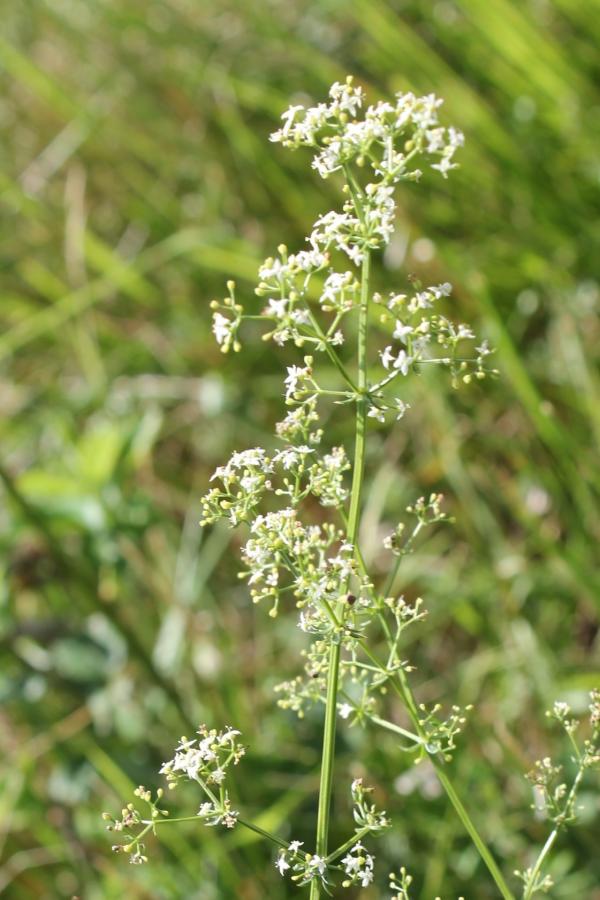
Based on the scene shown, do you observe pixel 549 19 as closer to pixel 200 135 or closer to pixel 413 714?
pixel 200 135

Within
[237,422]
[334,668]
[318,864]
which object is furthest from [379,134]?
[237,422]

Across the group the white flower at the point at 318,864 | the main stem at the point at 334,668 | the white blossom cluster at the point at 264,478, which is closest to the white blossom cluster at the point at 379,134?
the main stem at the point at 334,668

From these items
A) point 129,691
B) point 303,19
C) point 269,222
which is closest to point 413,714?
point 129,691

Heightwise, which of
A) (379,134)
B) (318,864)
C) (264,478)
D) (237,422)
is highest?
(237,422)

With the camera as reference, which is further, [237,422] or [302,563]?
[237,422]

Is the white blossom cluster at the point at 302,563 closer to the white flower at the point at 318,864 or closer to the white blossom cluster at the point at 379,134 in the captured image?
the white flower at the point at 318,864

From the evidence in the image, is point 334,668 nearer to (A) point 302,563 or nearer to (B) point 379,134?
(A) point 302,563

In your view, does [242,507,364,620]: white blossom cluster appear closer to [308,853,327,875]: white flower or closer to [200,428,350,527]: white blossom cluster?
[200,428,350,527]: white blossom cluster

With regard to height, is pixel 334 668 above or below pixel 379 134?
below
